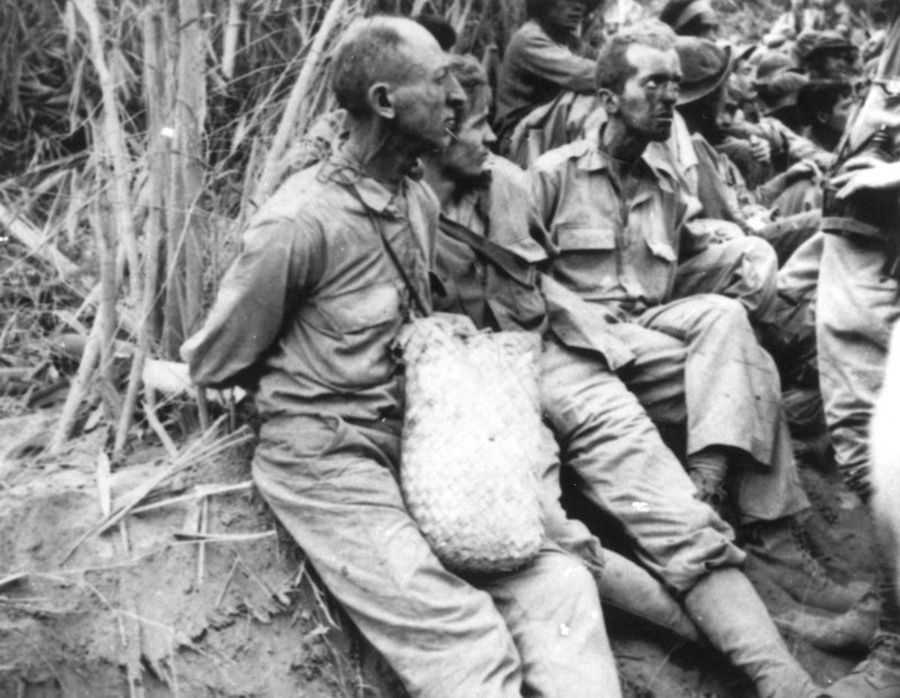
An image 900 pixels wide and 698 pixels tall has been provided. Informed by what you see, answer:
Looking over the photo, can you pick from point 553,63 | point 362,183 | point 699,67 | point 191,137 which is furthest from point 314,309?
point 699,67

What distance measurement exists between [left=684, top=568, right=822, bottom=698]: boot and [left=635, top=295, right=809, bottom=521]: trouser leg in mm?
551

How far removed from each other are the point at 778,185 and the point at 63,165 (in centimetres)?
368

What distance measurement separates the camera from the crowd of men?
4133mm

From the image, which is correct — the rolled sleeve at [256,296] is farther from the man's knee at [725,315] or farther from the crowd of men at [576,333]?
the man's knee at [725,315]

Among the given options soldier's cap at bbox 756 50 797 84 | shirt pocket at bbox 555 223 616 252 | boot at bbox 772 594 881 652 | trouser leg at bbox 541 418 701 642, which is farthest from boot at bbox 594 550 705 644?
soldier's cap at bbox 756 50 797 84

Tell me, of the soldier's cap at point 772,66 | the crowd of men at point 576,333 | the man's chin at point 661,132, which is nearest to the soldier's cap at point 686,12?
the crowd of men at point 576,333

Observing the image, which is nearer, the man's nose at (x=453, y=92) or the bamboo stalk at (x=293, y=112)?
the man's nose at (x=453, y=92)

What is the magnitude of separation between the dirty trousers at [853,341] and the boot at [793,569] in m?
0.31

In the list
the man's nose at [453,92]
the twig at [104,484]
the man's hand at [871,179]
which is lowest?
the twig at [104,484]

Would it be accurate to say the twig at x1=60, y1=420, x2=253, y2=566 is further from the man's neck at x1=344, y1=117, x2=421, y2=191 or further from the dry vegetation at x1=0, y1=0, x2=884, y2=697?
the man's neck at x1=344, y1=117, x2=421, y2=191

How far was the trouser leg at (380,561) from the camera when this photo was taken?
3.90 meters

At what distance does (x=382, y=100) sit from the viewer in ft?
14.2

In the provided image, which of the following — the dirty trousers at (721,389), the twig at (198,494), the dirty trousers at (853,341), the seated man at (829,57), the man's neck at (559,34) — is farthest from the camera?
the seated man at (829,57)

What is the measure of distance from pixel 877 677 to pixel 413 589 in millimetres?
1442
